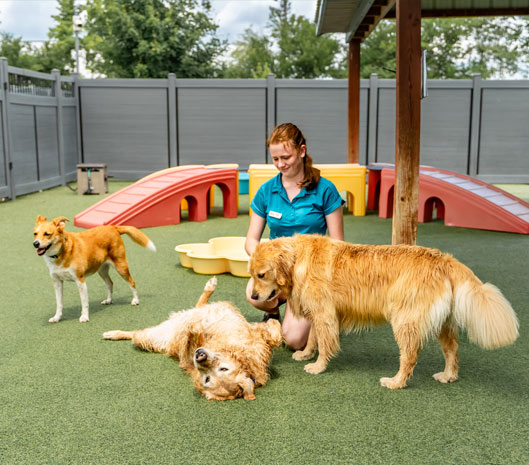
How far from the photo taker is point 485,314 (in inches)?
125

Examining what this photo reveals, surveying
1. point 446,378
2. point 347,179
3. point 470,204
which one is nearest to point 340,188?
point 347,179

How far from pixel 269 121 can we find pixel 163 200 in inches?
292

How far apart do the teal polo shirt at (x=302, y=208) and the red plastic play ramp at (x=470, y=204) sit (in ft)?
18.6

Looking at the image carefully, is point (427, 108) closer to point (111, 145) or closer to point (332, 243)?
point (111, 145)

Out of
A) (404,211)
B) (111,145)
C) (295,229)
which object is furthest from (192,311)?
(111,145)

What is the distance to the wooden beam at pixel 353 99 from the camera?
11.9 metres

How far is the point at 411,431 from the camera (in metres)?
3.04

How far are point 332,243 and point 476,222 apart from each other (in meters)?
6.29

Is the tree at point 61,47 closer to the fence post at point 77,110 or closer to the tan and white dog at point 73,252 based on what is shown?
the fence post at point 77,110

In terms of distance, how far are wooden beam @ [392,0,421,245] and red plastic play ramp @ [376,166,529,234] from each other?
419 centimetres

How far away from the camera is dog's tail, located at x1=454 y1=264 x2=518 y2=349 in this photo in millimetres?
3139

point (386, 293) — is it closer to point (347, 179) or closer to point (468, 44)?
point (347, 179)

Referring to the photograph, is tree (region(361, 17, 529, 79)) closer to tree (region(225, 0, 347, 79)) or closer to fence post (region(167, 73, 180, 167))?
tree (region(225, 0, 347, 79))

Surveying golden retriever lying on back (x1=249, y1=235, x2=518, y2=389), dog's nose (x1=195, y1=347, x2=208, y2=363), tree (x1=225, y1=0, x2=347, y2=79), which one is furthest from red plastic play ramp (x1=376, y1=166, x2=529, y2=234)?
tree (x1=225, y1=0, x2=347, y2=79)
